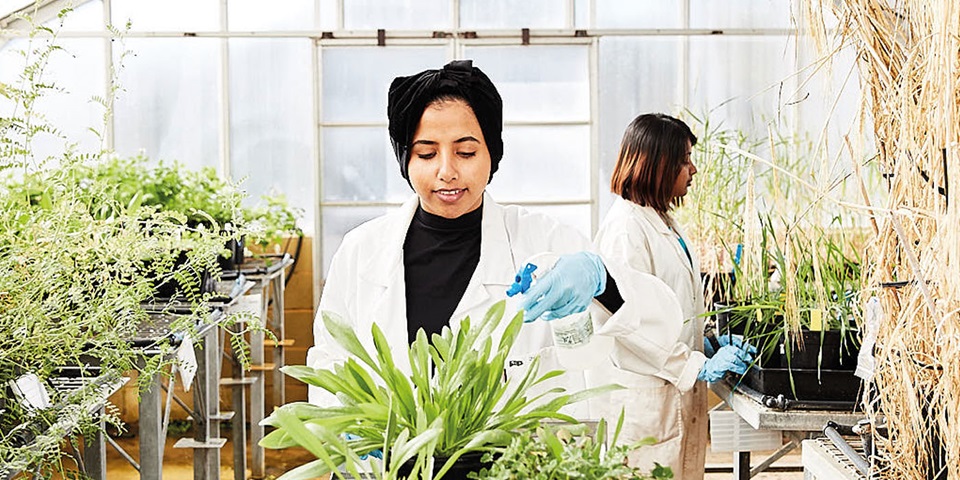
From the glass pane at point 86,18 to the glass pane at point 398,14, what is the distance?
3.97 feet

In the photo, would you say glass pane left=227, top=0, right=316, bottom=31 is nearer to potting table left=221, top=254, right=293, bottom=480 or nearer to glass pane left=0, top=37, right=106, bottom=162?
glass pane left=0, top=37, right=106, bottom=162

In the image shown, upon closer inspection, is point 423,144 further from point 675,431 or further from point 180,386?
point 180,386

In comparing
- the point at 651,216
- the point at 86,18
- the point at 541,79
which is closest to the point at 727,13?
the point at 541,79

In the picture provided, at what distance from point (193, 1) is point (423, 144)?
394cm

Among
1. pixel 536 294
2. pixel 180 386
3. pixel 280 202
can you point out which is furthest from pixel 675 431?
pixel 180 386

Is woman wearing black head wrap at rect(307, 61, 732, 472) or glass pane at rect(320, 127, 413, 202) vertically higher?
glass pane at rect(320, 127, 413, 202)

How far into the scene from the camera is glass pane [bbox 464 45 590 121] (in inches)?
215

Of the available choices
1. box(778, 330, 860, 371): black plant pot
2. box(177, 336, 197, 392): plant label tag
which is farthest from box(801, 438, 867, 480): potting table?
box(177, 336, 197, 392): plant label tag

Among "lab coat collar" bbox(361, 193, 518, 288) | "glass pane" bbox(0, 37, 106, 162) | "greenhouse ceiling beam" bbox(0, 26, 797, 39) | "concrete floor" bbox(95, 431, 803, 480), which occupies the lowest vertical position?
"concrete floor" bbox(95, 431, 803, 480)

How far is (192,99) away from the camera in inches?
214

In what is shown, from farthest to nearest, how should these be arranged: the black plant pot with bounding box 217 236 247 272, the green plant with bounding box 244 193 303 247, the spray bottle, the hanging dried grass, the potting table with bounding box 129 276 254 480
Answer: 1. the green plant with bounding box 244 193 303 247
2. the black plant pot with bounding box 217 236 247 272
3. the potting table with bounding box 129 276 254 480
4. the spray bottle
5. the hanging dried grass

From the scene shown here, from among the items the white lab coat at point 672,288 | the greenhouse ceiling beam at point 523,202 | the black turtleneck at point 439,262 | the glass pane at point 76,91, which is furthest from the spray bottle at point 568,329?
the glass pane at point 76,91

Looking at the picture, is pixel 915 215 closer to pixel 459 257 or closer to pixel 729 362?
pixel 459 257

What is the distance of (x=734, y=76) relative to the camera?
546 centimetres
